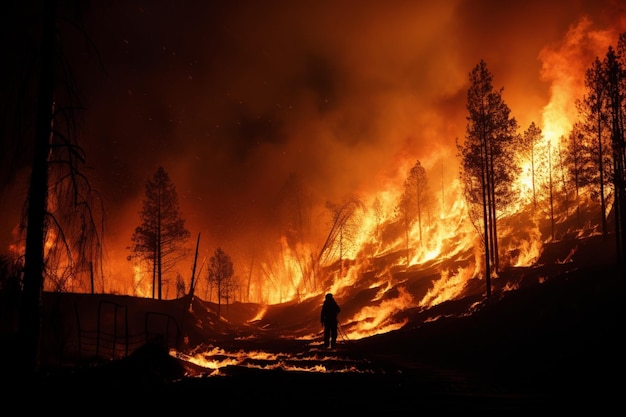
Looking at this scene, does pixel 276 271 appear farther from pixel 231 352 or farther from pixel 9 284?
pixel 9 284

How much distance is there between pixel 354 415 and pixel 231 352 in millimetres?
21384

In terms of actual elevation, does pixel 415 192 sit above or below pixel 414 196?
above

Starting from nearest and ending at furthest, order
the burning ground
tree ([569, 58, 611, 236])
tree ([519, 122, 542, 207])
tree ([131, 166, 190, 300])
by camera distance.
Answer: the burning ground, tree ([569, 58, 611, 236]), tree ([131, 166, 190, 300]), tree ([519, 122, 542, 207])

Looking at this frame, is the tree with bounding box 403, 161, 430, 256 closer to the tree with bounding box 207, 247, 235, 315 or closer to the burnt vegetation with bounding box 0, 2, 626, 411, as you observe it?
the burnt vegetation with bounding box 0, 2, 626, 411

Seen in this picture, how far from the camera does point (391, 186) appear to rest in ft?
290

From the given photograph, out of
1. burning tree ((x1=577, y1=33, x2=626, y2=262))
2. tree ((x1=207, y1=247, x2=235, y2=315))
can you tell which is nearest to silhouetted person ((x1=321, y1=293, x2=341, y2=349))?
burning tree ((x1=577, y1=33, x2=626, y2=262))

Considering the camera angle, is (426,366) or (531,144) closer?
(426,366)

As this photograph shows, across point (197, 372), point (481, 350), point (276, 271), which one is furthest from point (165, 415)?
point (276, 271)

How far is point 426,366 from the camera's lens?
16688 mm

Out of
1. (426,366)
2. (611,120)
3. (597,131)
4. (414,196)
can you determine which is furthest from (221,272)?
(426,366)

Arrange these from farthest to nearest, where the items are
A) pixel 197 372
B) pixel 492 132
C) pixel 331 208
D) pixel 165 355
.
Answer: pixel 331 208
pixel 492 132
pixel 197 372
pixel 165 355

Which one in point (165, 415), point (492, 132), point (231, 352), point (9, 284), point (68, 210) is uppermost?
point (492, 132)

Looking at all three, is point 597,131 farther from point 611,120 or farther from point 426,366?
point 426,366

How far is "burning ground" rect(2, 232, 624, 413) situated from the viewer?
873 cm
